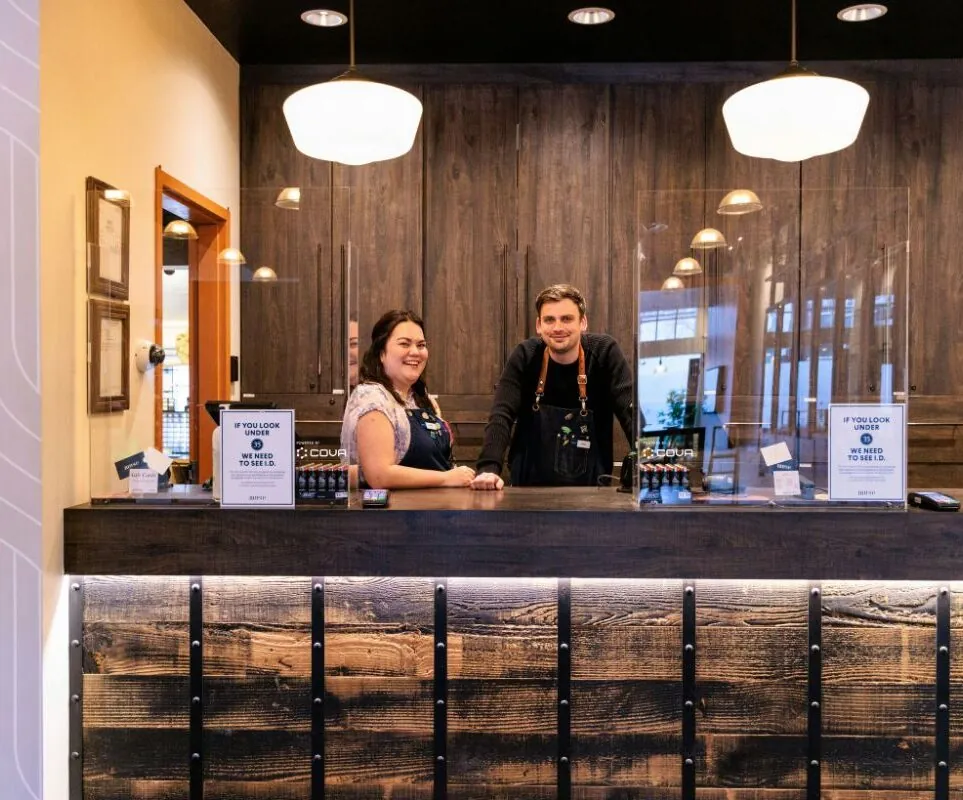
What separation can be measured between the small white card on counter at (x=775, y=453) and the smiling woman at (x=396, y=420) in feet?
2.86

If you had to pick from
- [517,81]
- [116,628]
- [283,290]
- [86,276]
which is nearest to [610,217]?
[517,81]

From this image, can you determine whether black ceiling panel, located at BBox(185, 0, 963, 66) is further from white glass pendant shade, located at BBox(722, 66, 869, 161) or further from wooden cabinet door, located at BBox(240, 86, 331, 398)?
wooden cabinet door, located at BBox(240, 86, 331, 398)

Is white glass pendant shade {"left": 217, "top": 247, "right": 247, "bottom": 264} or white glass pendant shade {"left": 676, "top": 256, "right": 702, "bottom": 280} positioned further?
white glass pendant shade {"left": 217, "top": 247, "right": 247, "bottom": 264}

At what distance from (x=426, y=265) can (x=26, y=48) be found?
214 centimetres

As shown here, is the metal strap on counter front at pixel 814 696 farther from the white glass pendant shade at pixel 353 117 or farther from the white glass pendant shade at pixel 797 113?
the white glass pendant shade at pixel 353 117

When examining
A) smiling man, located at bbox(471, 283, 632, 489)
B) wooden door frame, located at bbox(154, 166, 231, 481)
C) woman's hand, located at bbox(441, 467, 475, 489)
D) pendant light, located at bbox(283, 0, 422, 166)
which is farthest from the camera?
smiling man, located at bbox(471, 283, 632, 489)

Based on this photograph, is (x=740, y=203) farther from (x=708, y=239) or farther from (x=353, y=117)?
(x=353, y=117)

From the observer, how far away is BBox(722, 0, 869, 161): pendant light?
215 centimetres

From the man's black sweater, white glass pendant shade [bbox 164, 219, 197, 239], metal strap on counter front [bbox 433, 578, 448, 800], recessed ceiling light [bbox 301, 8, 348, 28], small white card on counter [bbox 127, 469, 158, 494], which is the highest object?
recessed ceiling light [bbox 301, 8, 348, 28]

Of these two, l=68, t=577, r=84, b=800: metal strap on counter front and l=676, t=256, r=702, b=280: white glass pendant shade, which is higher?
l=676, t=256, r=702, b=280: white glass pendant shade

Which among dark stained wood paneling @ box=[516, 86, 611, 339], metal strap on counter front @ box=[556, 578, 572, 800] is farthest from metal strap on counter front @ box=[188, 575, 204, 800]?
dark stained wood paneling @ box=[516, 86, 611, 339]

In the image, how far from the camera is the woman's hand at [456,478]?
2.46 m

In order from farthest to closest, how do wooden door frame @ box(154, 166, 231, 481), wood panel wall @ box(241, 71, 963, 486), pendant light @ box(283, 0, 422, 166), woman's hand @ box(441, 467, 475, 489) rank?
wood panel wall @ box(241, 71, 963, 486)
woman's hand @ box(441, 467, 475, 489)
pendant light @ box(283, 0, 422, 166)
wooden door frame @ box(154, 166, 231, 481)

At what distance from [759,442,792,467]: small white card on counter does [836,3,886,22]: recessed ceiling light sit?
2213 millimetres
